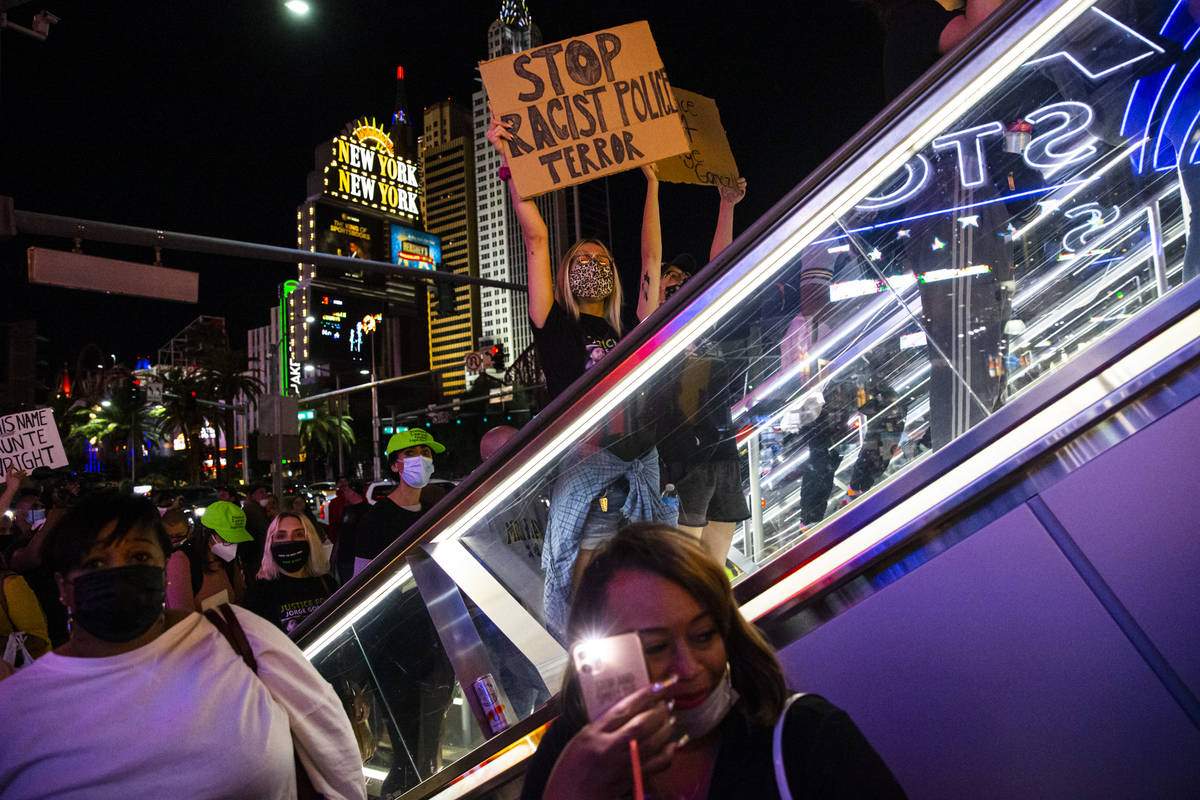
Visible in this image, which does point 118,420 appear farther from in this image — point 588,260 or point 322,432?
point 588,260

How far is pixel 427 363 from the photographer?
90.2 metres

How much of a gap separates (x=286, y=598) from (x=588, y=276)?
3.12 meters

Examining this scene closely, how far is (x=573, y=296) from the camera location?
400cm

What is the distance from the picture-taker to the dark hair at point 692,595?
167cm

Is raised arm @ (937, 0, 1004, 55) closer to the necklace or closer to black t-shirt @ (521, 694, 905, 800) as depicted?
black t-shirt @ (521, 694, 905, 800)

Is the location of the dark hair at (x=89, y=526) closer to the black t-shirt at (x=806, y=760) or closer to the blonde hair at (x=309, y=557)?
the black t-shirt at (x=806, y=760)

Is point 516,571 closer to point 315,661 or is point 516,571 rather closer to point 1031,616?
point 315,661

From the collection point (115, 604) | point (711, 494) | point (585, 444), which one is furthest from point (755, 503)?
point (115, 604)

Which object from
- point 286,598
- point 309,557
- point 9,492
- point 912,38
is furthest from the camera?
point 9,492

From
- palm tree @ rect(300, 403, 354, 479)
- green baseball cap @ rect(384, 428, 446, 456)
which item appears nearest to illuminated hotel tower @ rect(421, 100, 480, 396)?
palm tree @ rect(300, 403, 354, 479)

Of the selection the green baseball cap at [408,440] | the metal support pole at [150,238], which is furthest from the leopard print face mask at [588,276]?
the metal support pole at [150,238]

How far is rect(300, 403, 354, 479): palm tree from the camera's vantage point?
64.6m

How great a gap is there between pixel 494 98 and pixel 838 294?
113 inches

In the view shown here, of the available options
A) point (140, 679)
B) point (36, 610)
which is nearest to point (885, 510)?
point (140, 679)
